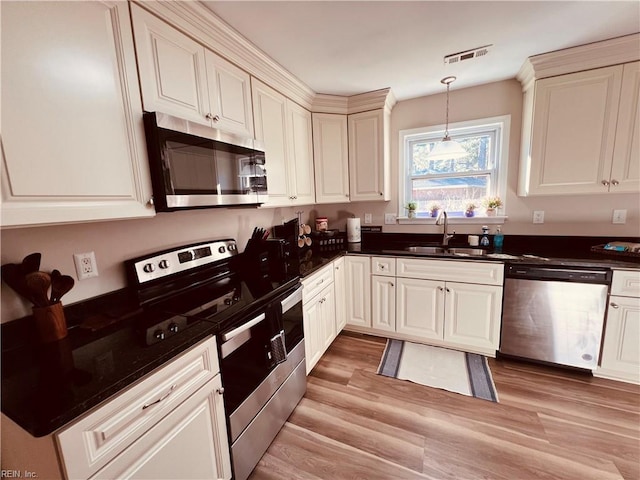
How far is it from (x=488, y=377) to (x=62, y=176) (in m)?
2.73

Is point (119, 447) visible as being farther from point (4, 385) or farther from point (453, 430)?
point (453, 430)

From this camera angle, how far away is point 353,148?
8.83 feet

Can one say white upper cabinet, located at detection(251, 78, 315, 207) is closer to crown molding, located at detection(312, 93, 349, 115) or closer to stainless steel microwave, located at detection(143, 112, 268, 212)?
crown molding, located at detection(312, 93, 349, 115)

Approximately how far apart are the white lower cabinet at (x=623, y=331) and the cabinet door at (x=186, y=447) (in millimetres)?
2524

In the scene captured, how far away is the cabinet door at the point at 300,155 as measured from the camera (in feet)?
7.34

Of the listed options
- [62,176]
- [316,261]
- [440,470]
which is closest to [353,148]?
[316,261]

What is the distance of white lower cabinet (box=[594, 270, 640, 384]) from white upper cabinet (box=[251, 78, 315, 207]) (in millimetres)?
2332

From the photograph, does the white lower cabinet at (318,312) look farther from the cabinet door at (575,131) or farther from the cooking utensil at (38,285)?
the cabinet door at (575,131)

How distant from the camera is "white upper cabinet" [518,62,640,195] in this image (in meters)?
1.86

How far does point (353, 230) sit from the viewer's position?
284 cm

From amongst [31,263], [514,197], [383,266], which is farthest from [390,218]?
[31,263]

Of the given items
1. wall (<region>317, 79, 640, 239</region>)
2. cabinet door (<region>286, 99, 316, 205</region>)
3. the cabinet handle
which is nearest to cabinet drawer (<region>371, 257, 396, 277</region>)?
wall (<region>317, 79, 640, 239</region>)

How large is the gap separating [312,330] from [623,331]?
7.00 ft

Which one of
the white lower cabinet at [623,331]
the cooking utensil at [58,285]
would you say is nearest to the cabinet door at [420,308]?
the white lower cabinet at [623,331]
